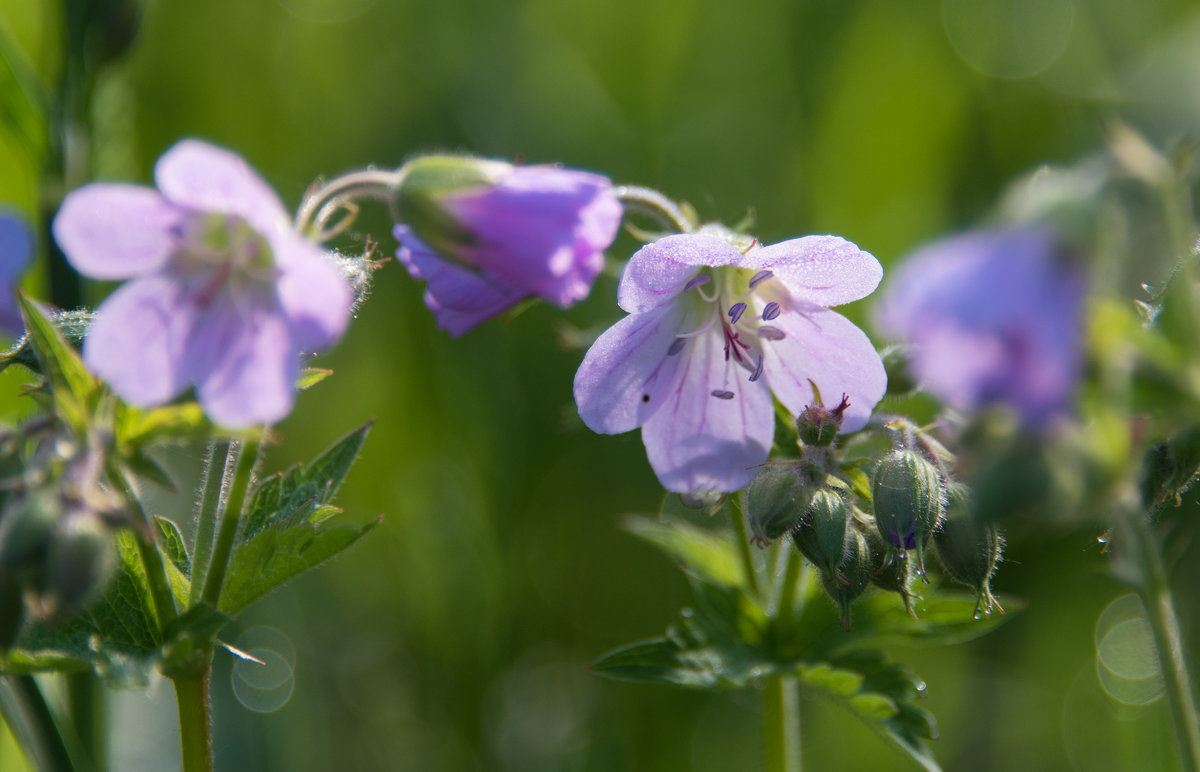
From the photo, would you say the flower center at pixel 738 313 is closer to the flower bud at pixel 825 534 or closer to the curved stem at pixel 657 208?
the curved stem at pixel 657 208

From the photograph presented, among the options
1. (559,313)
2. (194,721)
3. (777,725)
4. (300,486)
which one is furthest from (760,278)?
(559,313)

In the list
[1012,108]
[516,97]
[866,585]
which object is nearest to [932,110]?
[1012,108]

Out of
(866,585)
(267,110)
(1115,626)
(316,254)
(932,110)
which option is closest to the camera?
(316,254)

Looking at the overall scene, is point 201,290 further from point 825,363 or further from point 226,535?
point 825,363

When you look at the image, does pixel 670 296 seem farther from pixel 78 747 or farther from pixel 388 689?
pixel 388 689

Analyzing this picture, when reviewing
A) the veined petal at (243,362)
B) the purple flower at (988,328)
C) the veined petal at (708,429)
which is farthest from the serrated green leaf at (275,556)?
the purple flower at (988,328)

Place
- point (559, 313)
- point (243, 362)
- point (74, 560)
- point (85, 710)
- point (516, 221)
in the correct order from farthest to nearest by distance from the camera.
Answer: point (559, 313)
point (85, 710)
point (516, 221)
point (243, 362)
point (74, 560)
